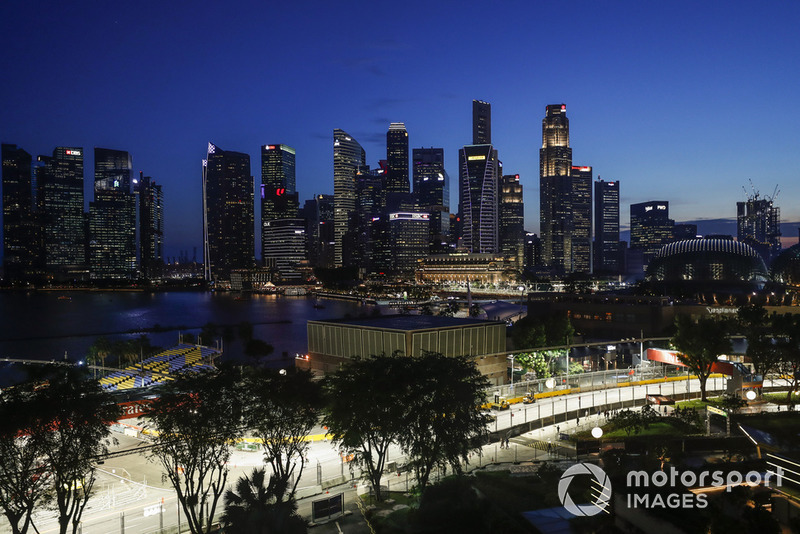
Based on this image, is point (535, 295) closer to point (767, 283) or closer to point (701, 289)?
point (701, 289)

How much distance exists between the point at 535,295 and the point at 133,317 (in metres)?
77.2

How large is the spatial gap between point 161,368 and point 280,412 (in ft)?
109

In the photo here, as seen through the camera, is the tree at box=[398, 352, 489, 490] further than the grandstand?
No

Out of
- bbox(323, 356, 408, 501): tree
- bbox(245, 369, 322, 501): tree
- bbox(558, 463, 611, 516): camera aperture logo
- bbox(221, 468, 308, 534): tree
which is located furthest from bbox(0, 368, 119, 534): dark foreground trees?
bbox(558, 463, 611, 516): camera aperture logo

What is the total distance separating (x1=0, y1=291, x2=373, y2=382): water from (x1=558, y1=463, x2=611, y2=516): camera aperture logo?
126 feet

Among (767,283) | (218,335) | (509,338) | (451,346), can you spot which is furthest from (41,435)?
(767,283)

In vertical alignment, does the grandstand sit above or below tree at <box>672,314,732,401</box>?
below

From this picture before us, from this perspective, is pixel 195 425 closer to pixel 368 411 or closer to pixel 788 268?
pixel 368 411

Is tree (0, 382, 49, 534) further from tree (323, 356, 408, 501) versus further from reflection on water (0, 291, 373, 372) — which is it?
reflection on water (0, 291, 373, 372)

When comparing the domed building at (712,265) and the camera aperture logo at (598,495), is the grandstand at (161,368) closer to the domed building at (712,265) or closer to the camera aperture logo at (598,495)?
the camera aperture logo at (598,495)

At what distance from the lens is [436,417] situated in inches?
631

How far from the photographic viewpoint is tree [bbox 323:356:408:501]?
1551 cm

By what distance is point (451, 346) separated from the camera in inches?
1346

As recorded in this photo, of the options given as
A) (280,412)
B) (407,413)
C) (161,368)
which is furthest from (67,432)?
(161,368)
